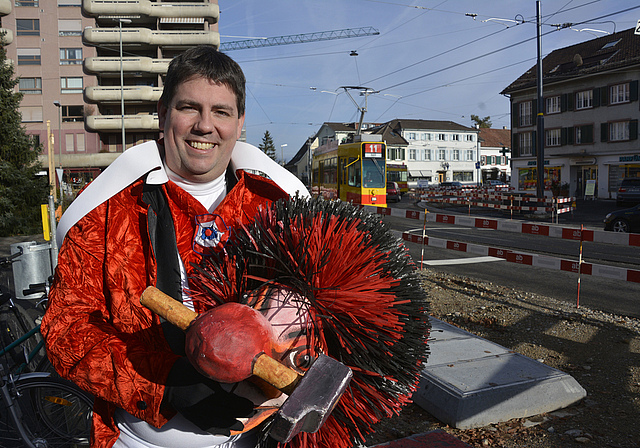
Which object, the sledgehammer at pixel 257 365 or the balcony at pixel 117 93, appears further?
the balcony at pixel 117 93

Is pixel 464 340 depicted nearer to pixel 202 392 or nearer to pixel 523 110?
pixel 202 392

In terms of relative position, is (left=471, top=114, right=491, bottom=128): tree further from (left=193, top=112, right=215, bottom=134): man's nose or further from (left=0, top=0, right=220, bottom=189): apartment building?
(left=193, top=112, right=215, bottom=134): man's nose

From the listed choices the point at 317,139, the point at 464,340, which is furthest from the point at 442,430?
the point at 317,139

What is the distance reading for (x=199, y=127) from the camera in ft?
4.83

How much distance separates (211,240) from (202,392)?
1.63 ft

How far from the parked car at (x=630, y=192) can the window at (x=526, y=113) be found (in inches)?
745

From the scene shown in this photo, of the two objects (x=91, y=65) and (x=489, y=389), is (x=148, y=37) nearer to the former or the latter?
(x=91, y=65)

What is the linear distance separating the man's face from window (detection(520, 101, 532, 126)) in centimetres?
4521

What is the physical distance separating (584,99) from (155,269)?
141ft

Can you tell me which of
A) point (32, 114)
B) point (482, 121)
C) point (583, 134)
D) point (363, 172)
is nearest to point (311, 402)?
point (363, 172)

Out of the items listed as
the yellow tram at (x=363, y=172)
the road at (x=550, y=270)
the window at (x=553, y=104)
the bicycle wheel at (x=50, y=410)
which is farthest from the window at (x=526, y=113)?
the bicycle wheel at (x=50, y=410)

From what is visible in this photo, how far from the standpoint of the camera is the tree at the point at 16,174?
51.6 ft

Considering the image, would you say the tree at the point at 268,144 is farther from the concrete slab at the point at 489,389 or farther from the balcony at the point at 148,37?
the concrete slab at the point at 489,389

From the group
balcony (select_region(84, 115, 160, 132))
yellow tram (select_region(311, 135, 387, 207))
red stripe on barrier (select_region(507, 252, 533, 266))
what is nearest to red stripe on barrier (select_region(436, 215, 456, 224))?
red stripe on barrier (select_region(507, 252, 533, 266))
